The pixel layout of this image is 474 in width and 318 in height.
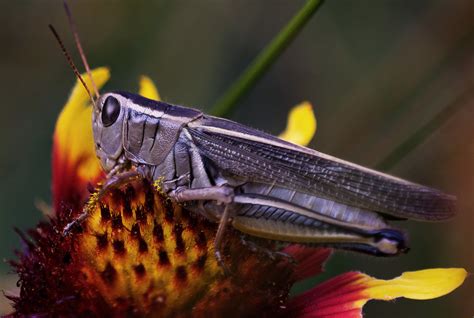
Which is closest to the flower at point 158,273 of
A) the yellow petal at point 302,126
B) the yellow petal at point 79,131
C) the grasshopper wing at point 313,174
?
the grasshopper wing at point 313,174

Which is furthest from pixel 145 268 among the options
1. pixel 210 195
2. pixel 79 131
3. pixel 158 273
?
pixel 79 131

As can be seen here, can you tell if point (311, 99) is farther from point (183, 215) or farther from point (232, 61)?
point (183, 215)

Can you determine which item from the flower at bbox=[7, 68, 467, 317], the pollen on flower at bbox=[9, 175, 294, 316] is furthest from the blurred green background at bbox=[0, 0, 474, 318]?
the pollen on flower at bbox=[9, 175, 294, 316]

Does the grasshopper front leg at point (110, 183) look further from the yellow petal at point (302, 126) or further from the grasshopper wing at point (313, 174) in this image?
the yellow petal at point (302, 126)

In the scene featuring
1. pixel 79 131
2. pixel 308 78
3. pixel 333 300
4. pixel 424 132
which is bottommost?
pixel 333 300

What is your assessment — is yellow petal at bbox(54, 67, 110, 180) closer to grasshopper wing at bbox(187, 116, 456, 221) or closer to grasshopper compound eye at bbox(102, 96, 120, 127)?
grasshopper compound eye at bbox(102, 96, 120, 127)

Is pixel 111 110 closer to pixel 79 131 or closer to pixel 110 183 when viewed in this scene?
pixel 110 183

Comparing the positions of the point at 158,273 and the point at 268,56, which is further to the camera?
the point at 268,56
